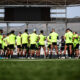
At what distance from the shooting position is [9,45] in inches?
588

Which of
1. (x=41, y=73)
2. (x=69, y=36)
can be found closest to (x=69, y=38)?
(x=69, y=36)

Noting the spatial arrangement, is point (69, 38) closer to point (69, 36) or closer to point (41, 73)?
point (69, 36)

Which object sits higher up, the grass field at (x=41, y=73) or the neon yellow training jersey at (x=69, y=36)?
the neon yellow training jersey at (x=69, y=36)

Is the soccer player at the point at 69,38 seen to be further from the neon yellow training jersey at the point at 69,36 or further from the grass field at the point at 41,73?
the grass field at the point at 41,73

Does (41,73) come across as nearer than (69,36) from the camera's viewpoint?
Yes

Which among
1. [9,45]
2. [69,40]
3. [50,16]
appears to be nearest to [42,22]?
[50,16]

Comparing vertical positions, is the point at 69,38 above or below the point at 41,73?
above

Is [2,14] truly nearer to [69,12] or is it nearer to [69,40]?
[69,12]

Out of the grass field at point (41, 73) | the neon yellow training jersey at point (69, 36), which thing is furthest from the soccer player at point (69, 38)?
the grass field at point (41, 73)

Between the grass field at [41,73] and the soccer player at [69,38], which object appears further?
the soccer player at [69,38]

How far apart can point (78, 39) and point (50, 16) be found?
7142mm

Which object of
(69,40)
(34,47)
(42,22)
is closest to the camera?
(69,40)

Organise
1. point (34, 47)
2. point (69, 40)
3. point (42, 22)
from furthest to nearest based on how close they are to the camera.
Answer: point (42, 22) < point (34, 47) < point (69, 40)

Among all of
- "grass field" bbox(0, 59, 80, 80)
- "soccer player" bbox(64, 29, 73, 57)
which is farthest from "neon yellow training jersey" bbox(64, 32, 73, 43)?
"grass field" bbox(0, 59, 80, 80)
